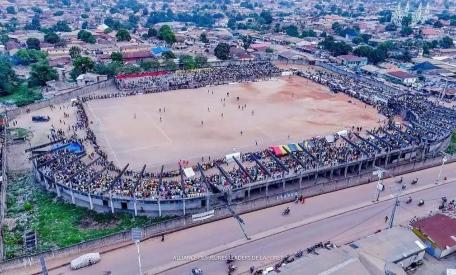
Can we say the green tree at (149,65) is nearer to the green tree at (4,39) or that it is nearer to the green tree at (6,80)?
the green tree at (6,80)

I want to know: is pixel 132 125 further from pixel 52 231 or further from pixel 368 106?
pixel 368 106

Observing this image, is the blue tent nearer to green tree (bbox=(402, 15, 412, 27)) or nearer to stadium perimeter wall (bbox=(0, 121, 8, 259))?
green tree (bbox=(402, 15, 412, 27))

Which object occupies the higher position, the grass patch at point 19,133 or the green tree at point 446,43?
the green tree at point 446,43

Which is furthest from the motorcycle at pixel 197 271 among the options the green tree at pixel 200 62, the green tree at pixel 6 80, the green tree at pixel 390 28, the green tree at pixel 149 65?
the green tree at pixel 390 28

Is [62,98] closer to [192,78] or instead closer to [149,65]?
[149,65]

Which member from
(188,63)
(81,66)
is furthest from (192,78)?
(81,66)

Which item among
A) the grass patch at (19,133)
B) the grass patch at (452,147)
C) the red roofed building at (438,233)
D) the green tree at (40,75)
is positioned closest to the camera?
the red roofed building at (438,233)
